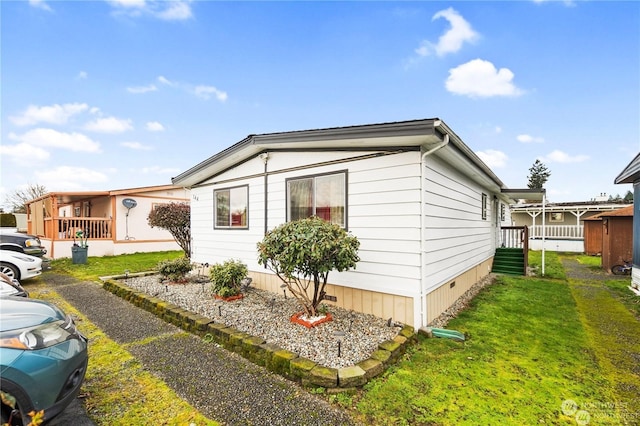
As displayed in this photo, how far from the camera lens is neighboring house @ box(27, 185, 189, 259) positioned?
12172 mm

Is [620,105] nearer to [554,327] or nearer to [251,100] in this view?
[554,327]

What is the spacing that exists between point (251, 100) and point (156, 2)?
524 cm

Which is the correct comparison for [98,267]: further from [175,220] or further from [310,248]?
[310,248]

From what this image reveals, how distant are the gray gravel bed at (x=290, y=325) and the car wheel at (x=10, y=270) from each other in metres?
A: 4.15

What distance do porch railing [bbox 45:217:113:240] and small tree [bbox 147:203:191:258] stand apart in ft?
18.1

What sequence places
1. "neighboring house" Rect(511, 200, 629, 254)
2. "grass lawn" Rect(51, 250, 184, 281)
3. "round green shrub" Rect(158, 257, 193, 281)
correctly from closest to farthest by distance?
1. "round green shrub" Rect(158, 257, 193, 281)
2. "grass lawn" Rect(51, 250, 184, 281)
3. "neighboring house" Rect(511, 200, 629, 254)

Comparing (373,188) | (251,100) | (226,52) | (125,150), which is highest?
(226,52)

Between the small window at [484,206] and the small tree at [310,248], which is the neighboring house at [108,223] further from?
the small window at [484,206]

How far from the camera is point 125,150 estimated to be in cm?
1677

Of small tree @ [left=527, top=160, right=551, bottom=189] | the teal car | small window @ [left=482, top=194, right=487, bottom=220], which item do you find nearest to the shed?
small window @ [left=482, top=194, right=487, bottom=220]

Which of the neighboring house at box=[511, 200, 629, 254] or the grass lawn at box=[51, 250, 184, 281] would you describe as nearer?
the grass lawn at box=[51, 250, 184, 281]

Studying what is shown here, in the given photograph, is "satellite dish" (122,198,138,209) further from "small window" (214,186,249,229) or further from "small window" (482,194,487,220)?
"small window" (482,194,487,220)

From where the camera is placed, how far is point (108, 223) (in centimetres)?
1350

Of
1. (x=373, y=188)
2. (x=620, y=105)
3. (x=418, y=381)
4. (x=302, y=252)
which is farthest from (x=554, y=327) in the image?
(x=620, y=105)
